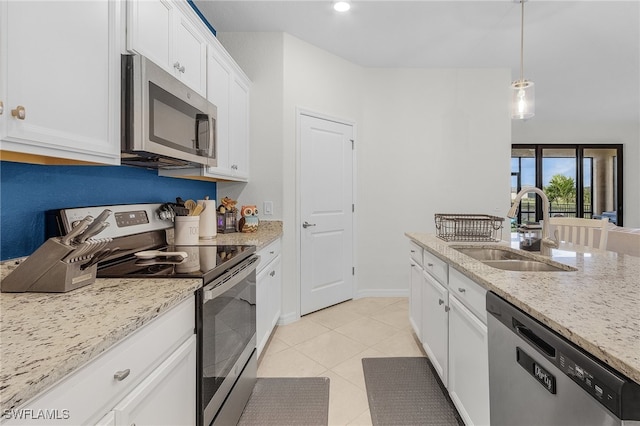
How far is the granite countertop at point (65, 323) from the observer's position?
0.55m

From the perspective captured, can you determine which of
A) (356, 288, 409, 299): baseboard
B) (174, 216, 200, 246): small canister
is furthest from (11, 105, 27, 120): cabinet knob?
(356, 288, 409, 299): baseboard

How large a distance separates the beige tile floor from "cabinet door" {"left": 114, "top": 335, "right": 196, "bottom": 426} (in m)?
0.91

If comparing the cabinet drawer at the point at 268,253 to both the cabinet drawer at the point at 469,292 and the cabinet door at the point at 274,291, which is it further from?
the cabinet drawer at the point at 469,292

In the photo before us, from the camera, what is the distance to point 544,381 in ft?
2.92

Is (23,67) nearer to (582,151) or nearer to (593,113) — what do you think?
(593,113)

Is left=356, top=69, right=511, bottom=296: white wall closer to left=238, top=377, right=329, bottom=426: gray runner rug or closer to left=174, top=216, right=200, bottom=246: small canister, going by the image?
left=238, top=377, right=329, bottom=426: gray runner rug

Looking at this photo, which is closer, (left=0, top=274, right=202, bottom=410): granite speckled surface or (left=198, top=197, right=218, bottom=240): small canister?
(left=0, top=274, right=202, bottom=410): granite speckled surface

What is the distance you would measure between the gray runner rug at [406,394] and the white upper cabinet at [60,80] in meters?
1.88

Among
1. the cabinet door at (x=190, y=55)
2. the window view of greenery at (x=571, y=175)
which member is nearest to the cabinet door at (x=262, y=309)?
the cabinet door at (x=190, y=55)

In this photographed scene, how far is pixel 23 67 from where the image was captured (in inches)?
35.0

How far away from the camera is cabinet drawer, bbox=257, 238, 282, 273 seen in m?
2.21

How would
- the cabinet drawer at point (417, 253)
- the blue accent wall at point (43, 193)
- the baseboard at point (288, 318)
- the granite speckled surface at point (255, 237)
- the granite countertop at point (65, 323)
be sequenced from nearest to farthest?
1. the granite countertop at point (65, 323)
2. the blue accent wall at point (43, 193)
3. the granite speckled surface at point (255, 237)
4. the cabinet drawer at point (417, 253)
5. the baseboard at point (288, 318)

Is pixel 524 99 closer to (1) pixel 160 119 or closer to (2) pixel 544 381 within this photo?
(2) pixel 544 381

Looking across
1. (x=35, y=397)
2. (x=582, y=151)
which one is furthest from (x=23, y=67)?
(x=582, y=151)
